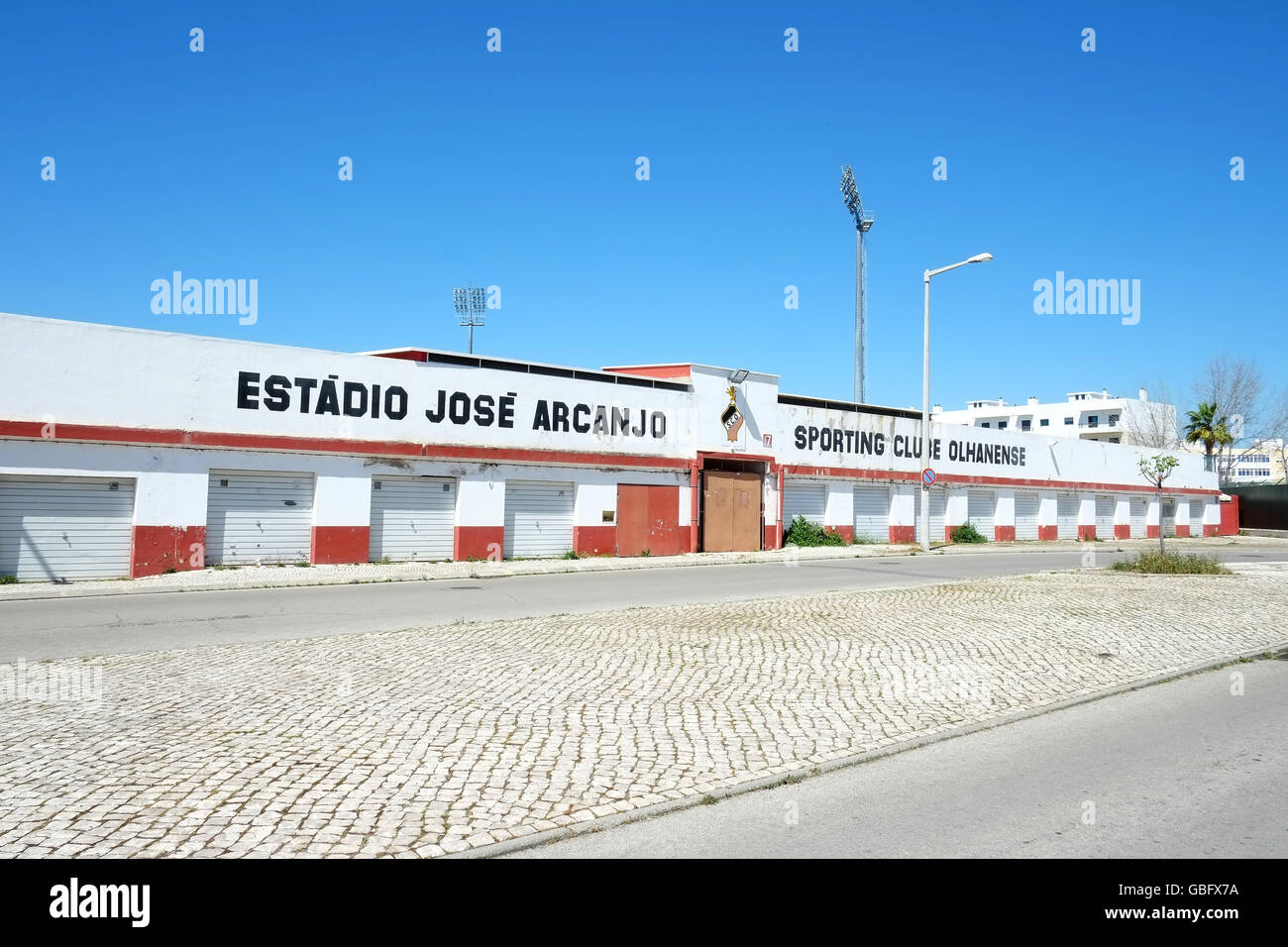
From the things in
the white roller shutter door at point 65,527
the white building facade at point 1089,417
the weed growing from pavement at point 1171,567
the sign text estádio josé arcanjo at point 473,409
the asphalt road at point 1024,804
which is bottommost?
the asphalt road at point 1024,804

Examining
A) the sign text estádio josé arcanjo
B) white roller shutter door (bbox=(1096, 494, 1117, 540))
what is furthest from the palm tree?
the sign text estádio josé arcanjo

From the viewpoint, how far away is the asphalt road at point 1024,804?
188 inches

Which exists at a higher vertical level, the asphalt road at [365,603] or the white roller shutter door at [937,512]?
the white roller shutter door at [937,512]

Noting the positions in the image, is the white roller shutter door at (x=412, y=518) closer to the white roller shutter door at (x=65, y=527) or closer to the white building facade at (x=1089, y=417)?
the white roller shutter door at (x=65, y=527)

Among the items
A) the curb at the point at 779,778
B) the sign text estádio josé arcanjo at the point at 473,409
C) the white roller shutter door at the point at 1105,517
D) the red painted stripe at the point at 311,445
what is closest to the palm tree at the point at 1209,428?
the white roller shutter door at the point at 1105,517

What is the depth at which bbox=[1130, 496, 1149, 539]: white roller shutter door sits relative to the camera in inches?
1933

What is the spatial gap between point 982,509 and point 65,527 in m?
34.7

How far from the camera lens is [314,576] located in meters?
18.7

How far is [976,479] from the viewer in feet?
127

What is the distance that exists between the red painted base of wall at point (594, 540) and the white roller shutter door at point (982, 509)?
19.5 m

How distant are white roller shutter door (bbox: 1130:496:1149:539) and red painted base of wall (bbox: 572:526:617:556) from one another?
36.0 meters

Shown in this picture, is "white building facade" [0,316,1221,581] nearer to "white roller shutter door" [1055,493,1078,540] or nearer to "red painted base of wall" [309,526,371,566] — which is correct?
"red painted base of wall" [309,526,371,566]
